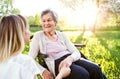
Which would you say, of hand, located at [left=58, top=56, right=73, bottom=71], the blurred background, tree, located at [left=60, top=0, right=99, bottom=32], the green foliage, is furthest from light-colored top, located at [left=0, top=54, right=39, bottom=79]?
tree, located at [left=60, top=0, right=99, bottom=32]

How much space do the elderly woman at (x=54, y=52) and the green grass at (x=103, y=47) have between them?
1683mm

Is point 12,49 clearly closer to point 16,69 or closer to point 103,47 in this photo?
point 16,69

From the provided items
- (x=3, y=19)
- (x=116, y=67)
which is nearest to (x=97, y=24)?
(x=116, y=67)

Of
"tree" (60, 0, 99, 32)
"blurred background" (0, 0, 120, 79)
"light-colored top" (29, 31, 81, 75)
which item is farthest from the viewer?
"tree" (60, 0, 99, 32)

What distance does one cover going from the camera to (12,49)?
1914 mm

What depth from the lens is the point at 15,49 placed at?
1921mm

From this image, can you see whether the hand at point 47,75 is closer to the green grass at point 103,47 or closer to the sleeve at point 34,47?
the sleeve at point 34,47

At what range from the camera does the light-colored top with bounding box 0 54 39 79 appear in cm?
191

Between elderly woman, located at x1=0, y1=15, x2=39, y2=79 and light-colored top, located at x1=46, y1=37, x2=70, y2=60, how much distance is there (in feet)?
3.90

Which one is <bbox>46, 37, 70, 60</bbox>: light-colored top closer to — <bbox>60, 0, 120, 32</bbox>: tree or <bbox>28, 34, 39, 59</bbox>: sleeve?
<bbox>28, 34, 39, 59</bbox>: sleeve

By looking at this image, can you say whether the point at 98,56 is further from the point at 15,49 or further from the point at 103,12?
the point at 15,49

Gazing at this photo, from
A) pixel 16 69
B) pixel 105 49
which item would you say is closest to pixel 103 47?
pixel 105 49

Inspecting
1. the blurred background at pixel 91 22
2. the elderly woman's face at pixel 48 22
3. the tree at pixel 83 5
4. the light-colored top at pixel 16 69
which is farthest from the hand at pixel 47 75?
the tree at pixel 83 5

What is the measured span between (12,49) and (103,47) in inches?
194
